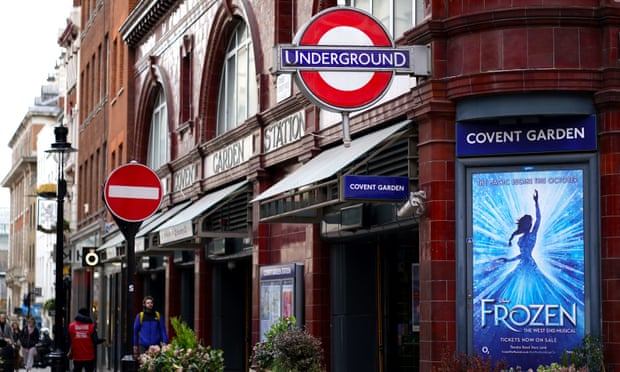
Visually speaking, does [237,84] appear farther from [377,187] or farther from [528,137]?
[528,137]

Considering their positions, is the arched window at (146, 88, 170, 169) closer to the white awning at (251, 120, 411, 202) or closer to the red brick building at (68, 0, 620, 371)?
the red brick building at (68, 0, 620, 371)

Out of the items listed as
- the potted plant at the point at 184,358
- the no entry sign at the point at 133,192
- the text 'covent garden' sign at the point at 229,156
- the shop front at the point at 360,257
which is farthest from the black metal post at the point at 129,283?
the text 'covent garden' sign at the point at 229,156

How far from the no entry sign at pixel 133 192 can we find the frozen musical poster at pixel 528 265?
4.13m

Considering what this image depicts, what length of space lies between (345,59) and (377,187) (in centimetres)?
191

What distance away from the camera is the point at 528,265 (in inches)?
603

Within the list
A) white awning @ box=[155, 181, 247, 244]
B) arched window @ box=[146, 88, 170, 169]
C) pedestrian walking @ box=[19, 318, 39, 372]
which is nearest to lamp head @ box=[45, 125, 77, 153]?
white awning @ box=[155, 181, 247, 244]

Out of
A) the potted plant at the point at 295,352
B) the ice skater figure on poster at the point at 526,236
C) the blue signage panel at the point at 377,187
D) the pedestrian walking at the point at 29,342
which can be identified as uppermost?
the blue signage panel at the point at 377,187

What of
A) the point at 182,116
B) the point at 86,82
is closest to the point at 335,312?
the point at 182,116

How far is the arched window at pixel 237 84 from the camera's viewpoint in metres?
26.4

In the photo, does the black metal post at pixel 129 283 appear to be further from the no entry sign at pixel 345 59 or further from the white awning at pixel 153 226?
the white awning at pixel 153 226

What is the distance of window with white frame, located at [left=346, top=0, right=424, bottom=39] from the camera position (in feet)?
57.3

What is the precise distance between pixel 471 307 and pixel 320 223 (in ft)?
19.4

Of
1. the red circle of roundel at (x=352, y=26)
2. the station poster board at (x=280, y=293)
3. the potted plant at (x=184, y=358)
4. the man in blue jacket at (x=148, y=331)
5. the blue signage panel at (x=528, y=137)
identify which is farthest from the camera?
the man in blue jacket at (x=148, y=331)

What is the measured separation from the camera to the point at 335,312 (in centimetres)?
2078
